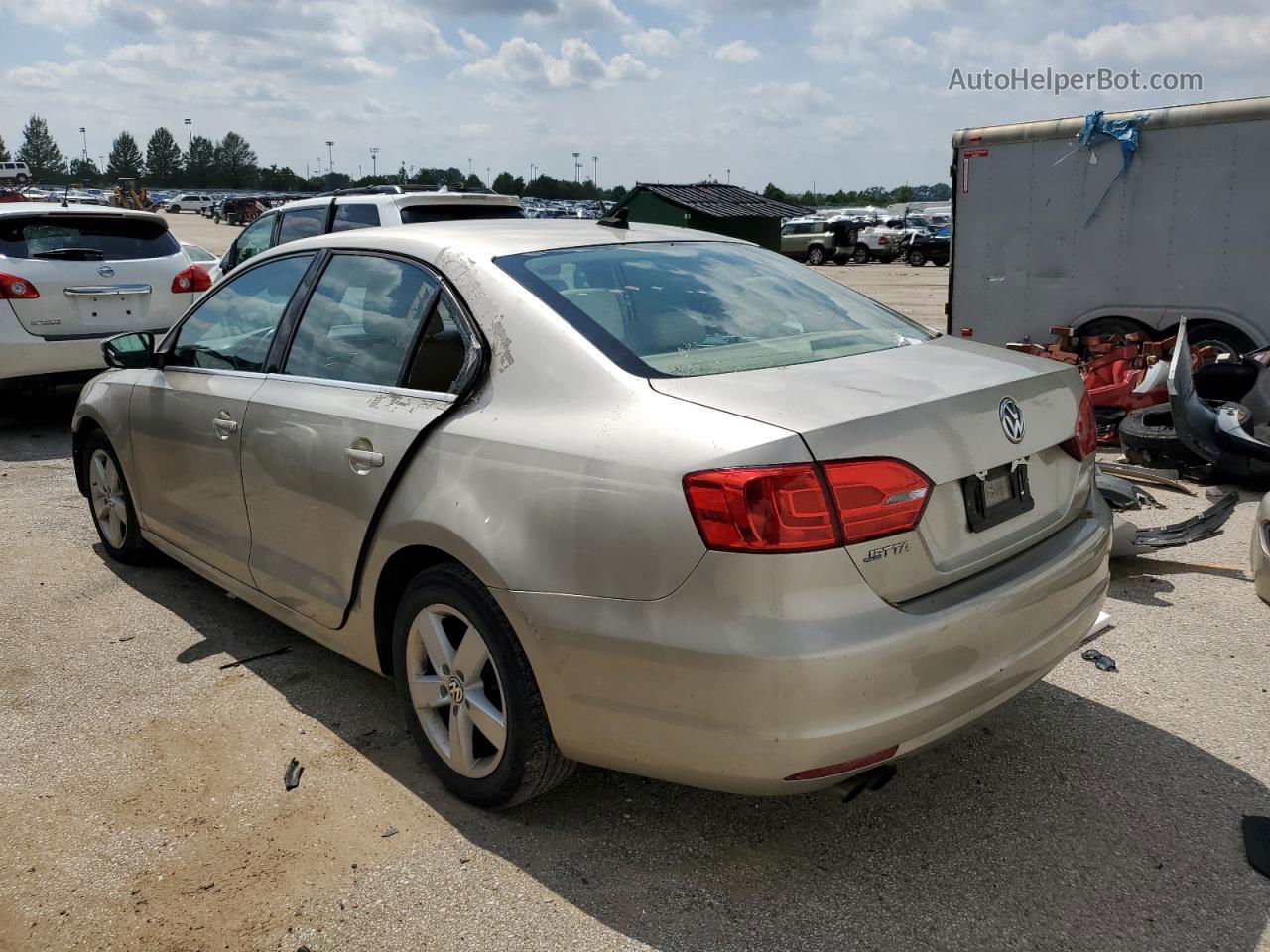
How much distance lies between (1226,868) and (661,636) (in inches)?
62.7

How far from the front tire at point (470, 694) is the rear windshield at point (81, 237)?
21.6ft

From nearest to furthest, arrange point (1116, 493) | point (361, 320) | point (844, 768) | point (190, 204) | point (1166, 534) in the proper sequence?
point (844, 768)
point (361, 320)
point (1166, 534)
point (1116, 493)
point (190, 204)

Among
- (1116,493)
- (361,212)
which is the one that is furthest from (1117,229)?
(361,212)

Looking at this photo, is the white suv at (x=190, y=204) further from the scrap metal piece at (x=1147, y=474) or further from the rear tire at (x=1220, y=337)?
the scrap metal piece at (x=1147, y=474)

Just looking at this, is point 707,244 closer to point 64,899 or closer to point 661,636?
point 661,636

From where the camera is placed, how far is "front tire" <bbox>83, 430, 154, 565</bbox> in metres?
4.81

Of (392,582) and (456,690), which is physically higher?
(392,582)

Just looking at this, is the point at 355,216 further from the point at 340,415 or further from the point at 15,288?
the point at 340,415

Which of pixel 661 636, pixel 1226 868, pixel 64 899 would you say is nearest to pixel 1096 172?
pixel 1226 868

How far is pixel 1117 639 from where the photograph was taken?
13.3ft

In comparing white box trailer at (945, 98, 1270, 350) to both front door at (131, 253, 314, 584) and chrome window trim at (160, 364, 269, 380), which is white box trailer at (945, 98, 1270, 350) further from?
chrome window trim at (160, 364, 269, 380)

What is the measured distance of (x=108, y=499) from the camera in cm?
497

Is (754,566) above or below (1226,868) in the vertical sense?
above

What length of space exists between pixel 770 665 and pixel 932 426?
693 mm
